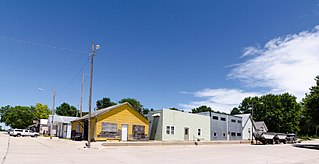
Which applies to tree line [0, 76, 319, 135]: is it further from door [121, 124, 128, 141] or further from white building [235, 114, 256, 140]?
door [121, 124, 128, 141]

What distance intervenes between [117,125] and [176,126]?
9.38m

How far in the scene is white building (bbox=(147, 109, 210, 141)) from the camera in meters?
37.1

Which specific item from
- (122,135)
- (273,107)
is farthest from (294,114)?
(122,135)

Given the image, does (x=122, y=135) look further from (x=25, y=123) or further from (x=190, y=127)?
(x=25, y=123)

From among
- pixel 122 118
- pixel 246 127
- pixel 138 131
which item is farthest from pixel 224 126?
pixel 122 118

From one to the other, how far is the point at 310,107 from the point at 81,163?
34.0 metres

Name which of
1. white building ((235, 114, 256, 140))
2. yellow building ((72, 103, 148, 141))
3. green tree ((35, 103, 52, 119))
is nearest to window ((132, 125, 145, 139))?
yellow building ((72, 103, 148, 141))

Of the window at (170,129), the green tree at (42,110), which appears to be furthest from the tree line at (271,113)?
the window at (170,129)

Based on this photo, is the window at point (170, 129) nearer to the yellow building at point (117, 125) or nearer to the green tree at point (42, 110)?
the yellow building at point (117, 125)

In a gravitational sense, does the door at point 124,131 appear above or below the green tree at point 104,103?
below

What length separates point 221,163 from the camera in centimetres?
1502

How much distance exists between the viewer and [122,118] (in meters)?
33.9

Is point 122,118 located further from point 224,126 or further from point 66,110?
point 66,110

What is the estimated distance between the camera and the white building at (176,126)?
37.1 metres
